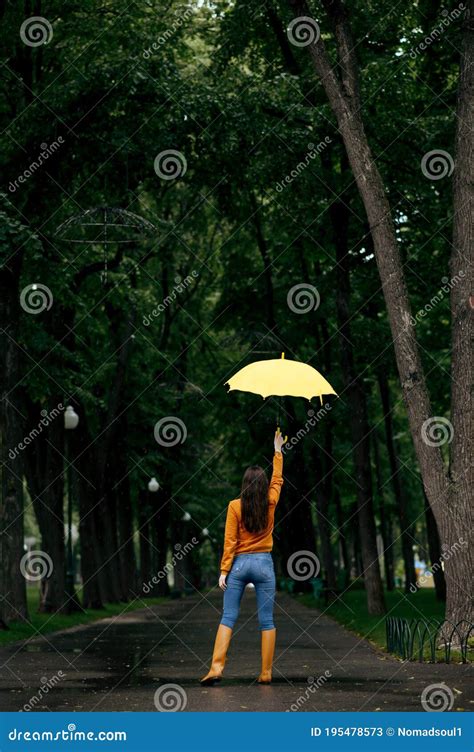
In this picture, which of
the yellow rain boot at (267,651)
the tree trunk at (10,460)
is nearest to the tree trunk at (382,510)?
the tree trunk at (10,460)

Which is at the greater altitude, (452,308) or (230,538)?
(452,308)

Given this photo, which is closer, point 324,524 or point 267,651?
point 267,651

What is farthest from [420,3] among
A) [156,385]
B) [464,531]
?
[156,385]

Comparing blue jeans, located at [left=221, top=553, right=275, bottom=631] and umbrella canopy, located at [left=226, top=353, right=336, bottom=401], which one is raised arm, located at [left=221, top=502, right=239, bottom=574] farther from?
umbrella canopy, located at [left=226, top=353, right=336, bottom=401]

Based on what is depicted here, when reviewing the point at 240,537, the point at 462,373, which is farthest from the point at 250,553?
the point at 462,373

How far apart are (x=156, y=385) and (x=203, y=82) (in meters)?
17.1

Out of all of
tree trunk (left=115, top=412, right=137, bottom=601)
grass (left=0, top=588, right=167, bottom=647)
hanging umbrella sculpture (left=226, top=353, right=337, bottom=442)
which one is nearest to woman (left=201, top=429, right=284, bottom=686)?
hanging umbrella sculpture (left=226, top=353, right=337, bottom=442)

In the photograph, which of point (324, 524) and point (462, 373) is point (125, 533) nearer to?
point (324, 524)

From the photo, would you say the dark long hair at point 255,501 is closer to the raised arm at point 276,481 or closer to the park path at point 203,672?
the raised arm at point 276,481

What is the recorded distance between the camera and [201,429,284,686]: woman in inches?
433

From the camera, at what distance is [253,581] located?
11.2 meters

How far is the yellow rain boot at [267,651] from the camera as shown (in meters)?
11.2

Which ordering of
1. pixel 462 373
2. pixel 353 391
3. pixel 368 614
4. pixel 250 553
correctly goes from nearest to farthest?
1. pixel 250 553
2. pixel 462 373
3. pixel 368 614
4. pixel 353 391

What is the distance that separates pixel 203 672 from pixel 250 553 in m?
2.60
